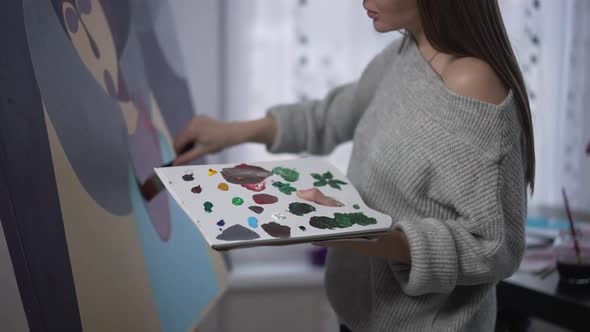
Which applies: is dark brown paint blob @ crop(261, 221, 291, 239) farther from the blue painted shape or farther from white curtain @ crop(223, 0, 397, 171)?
white curtain @ crop(223, 0, 397, 171)

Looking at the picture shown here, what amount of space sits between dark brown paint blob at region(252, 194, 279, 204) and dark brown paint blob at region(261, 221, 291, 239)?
0.16 ft

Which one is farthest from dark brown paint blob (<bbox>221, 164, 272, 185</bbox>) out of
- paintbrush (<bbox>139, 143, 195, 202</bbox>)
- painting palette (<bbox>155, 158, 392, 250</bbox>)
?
paintbrush (<bbox>139, 143, 195, 202</bbox>)

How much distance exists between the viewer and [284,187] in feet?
2.48

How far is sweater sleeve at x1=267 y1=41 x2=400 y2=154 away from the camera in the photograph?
109cm

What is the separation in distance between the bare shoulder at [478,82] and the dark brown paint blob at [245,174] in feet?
0.93

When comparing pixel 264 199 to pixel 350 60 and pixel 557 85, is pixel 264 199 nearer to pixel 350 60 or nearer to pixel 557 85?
pixel 350 60

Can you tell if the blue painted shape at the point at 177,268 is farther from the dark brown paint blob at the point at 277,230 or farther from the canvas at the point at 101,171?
the dark brown paint blob at the point at 277,230

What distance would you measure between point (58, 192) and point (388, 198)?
444 mm

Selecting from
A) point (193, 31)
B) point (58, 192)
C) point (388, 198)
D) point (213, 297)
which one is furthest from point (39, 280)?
point (193, 31)

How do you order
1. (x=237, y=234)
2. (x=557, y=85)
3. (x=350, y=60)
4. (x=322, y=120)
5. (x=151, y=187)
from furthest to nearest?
(x=557, y=85) → (x=350, y=60) → (x=322, y=120) → (x=151, y=187) → (x=237, y=234)

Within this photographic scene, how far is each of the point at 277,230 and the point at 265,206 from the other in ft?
0.18

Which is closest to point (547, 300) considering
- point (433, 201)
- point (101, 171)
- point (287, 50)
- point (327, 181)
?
point (433, 201)

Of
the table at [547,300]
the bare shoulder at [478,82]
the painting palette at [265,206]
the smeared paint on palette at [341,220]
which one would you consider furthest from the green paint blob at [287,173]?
the table at [547,300]

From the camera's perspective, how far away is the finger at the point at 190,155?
1.02 m
